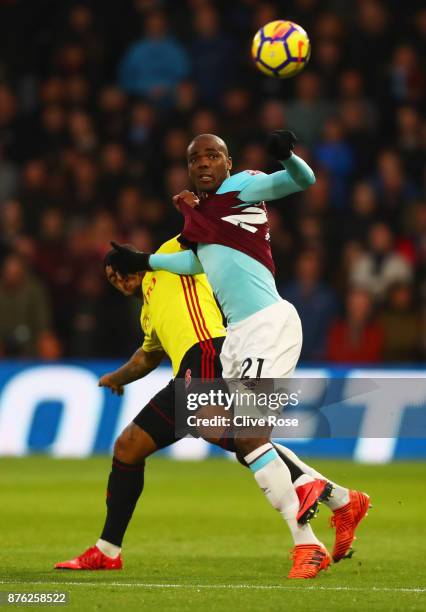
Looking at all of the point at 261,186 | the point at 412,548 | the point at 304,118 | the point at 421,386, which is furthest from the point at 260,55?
the point at 304,118

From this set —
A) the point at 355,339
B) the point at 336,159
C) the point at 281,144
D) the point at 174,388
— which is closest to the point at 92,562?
the point at 174,388

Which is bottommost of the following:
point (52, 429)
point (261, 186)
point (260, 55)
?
point (52, 429)

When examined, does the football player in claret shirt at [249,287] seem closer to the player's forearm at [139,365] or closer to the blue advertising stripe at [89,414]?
the player's forearm at [139,365]

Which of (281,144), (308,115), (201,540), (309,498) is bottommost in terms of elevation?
(201,540)

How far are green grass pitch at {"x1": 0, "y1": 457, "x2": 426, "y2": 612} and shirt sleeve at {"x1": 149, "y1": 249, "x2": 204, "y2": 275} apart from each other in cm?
161

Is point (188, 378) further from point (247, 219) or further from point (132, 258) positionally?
point (247, 219)

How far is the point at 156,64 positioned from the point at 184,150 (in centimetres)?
176

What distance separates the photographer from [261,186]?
7.34 m

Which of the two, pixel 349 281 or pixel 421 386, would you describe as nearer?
pixel 421 386

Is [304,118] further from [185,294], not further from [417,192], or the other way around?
[185,294]

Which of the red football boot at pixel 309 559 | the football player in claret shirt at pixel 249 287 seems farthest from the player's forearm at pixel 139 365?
the red football boot at pixel 309 559

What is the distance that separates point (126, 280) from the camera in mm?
8203

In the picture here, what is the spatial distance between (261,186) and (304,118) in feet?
31.8

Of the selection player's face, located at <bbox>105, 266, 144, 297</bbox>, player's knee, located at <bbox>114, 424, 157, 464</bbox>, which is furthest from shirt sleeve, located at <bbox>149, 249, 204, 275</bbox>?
player's knee, located at <bbox>114, 424, 157, 464</bbox>
